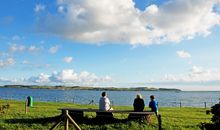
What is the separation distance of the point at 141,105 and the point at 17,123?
766 cm

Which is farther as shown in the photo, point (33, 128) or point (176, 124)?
point (176, 124)

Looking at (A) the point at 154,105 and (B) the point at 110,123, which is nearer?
(B) the point at 110,123

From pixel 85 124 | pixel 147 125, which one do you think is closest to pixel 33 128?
pixel 85 124

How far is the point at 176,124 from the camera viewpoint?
83.4 ft

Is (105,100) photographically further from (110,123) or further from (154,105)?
(154,105)

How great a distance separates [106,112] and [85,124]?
1.49 metres

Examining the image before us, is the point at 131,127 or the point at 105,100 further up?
the point at 105,100

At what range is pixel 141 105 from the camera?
977 inches

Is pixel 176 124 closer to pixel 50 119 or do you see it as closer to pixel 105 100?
pixel 105 100

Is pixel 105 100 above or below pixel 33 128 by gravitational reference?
above

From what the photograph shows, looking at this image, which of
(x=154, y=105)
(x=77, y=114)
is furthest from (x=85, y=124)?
(x=154, y=105)

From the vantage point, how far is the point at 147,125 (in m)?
23.6

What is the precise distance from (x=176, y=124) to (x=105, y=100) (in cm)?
488

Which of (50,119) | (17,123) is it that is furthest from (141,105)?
(17,123)
